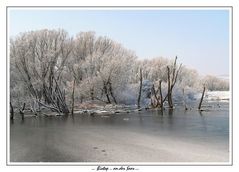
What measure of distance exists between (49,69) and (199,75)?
11.2ft

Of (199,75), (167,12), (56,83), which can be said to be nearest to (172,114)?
(199,75)

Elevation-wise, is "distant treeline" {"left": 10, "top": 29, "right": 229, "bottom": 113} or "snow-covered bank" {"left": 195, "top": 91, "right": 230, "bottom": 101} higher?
"distant treeline" {"left": 10, "top": 29, "right": 229, "bottom": 113}

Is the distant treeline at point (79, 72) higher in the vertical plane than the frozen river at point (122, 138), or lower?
higher

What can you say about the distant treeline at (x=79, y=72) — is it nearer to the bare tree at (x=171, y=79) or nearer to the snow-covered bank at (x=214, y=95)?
the bare tree at (x=171, y=79)

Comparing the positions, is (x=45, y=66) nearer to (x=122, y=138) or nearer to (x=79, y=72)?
(x=79, y=72)

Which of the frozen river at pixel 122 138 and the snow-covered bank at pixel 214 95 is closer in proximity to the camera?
the frozen river at pixel 122 138

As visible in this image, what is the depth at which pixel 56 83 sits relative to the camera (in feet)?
27.9

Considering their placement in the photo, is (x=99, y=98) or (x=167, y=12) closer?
(x=167, y=12)

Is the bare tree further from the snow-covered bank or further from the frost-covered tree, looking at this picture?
the frost-covered tree

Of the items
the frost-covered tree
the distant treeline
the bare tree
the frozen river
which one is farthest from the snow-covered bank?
the frost-covered tree

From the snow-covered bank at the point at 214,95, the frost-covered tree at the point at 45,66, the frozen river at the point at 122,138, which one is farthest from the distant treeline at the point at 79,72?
the frozen river at the point at 122,138

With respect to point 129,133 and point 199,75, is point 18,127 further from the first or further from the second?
point 199,75

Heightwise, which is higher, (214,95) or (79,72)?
(79,72)

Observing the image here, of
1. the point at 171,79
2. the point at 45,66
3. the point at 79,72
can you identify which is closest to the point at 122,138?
the point at 171,79
